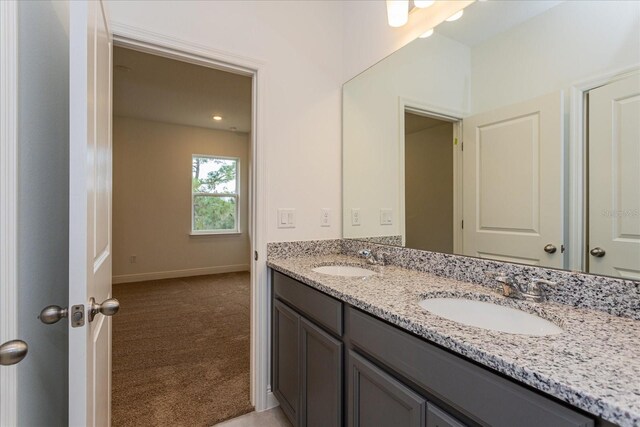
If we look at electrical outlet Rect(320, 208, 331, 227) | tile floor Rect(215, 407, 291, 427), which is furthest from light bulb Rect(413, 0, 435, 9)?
tile floor Rect(215, 407, 291, 427)

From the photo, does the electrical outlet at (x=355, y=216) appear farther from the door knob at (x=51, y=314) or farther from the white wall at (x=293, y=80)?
the door knob at (x=51, y=314)

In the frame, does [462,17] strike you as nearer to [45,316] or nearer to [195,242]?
[45,316]

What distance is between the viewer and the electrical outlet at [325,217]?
2.00 meters

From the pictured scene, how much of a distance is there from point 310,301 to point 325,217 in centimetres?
77

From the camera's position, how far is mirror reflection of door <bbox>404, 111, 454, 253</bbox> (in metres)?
1.48

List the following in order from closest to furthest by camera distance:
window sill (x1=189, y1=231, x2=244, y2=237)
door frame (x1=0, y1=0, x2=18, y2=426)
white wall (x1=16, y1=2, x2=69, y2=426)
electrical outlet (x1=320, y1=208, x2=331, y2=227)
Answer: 1. door frame (x1=0, y1=0, x2=18, y2=426)
2. white wall (x1=16, y1=2, x2=69, y2=426)
3. electrical outlet (x1=320, y1=208, x2=331, y2=227)
4. window sill (x1=189, y1=231, x2=244, y2=237)

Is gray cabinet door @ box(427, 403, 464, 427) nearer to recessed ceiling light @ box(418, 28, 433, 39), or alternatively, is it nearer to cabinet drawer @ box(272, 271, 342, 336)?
cabinet drawer @ box(272, 271, 342, 336)

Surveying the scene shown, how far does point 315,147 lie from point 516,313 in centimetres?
142

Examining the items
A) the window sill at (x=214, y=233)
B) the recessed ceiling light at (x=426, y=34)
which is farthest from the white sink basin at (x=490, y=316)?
the window sill at (x=214, y=233)

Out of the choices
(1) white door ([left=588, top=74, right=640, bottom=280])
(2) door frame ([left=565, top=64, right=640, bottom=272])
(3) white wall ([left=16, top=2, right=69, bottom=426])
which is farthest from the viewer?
(2) door frame ([left=565, top=64, right=640, bottom=272])

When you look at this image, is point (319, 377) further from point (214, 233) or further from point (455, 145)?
point (214, 233)

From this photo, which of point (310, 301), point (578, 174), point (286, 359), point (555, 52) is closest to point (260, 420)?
point (286, 359)

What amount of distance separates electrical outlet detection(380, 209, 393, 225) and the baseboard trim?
4.18m

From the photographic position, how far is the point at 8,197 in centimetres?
64
